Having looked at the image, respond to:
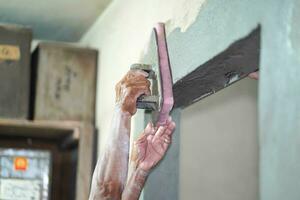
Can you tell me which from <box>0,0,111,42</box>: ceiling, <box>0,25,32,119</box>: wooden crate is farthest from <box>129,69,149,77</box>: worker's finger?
<box>0,25,32,119</box>: wooden crate

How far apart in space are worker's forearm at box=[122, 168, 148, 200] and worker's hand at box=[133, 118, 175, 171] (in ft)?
0.05

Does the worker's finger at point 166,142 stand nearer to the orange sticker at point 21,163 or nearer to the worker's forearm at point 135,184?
the worker's forearm at point 135,184

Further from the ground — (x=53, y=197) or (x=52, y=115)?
(x=52, y=115)

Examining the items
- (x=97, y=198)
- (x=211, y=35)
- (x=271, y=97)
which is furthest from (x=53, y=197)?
(x=271, y=97)

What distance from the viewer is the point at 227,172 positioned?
2.05 m

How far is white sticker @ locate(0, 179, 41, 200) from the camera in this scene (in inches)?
89.2

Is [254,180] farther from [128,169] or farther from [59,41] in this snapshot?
[59,41]

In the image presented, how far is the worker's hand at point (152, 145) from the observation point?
58.1 inches

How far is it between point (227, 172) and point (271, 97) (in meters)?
1.12

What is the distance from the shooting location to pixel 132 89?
1.46 metres

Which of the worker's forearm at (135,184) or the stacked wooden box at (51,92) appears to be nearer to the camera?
the worker's forearm at (135,184)

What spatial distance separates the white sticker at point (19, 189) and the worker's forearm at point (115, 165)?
0.74m

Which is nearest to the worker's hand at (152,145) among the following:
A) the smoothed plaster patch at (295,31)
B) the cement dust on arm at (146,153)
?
the cement dust on arm at (146,153)

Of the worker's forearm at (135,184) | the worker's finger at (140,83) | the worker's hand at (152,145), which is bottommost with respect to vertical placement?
the worker's forearm at (135,184)
